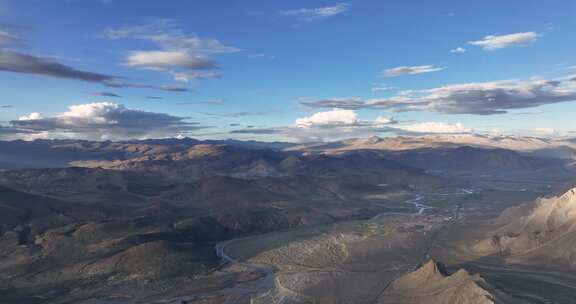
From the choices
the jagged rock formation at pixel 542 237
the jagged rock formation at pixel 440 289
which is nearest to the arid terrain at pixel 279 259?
the jagged rock formation at pixel 440 289

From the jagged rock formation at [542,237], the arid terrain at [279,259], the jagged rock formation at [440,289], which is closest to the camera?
the jagged rock formation at [440,289]

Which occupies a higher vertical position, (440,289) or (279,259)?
(440,289)

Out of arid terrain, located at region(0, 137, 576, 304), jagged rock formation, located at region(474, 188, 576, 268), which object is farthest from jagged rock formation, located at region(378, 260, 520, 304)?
jagged rock formation, located at region(474, 188, 576, 268)

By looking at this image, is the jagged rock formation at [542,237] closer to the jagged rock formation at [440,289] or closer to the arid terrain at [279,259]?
the arid terrain at [279,259]

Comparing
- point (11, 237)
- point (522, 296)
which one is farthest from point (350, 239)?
point (11, 237)

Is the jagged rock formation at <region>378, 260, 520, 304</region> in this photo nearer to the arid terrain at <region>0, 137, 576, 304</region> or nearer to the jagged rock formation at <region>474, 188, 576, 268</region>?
the arid terrain at <region>0, 137, 576, 304</region>

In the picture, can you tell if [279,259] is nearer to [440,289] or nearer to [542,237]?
[440,289]

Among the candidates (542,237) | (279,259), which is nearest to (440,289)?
(279,259)
